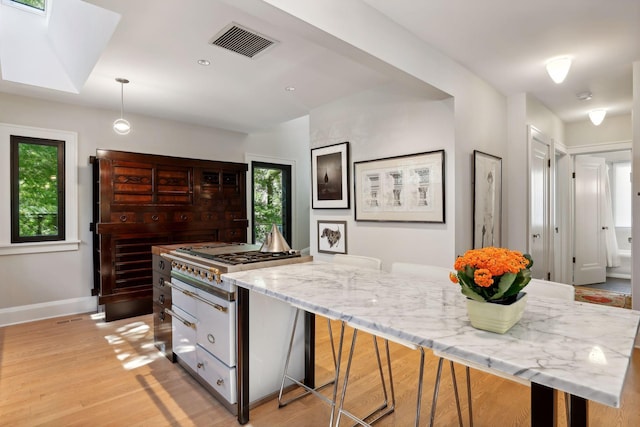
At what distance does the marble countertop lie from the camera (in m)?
0.80

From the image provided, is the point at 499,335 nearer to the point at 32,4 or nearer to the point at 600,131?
the point at 32,4

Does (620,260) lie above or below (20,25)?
below

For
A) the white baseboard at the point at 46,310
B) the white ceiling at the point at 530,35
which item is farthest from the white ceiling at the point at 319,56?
the white baseboard at the point at 46,310

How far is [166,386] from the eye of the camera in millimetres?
2420

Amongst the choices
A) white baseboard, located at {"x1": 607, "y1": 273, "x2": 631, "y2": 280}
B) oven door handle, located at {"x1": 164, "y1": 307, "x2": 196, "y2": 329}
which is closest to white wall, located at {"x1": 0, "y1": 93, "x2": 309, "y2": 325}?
oven door handle, located at {"x1": 164, "y1": 307, "x2": 196, "y2": 329}

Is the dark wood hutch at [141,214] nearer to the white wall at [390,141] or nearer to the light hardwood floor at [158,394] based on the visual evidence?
the light hardwood floor at [158,394]

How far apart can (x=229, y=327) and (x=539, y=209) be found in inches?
156

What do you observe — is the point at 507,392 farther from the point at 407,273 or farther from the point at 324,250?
the point at 324,250

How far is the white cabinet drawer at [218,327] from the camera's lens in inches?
78.7

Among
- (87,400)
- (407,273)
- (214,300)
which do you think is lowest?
(87,400)

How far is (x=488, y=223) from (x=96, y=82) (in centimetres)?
414

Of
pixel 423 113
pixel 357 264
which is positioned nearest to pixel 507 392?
pixel 357 264

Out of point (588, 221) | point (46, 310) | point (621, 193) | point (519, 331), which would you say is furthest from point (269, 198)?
point (621, 193)

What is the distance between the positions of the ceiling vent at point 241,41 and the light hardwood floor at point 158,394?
2.51 meters
